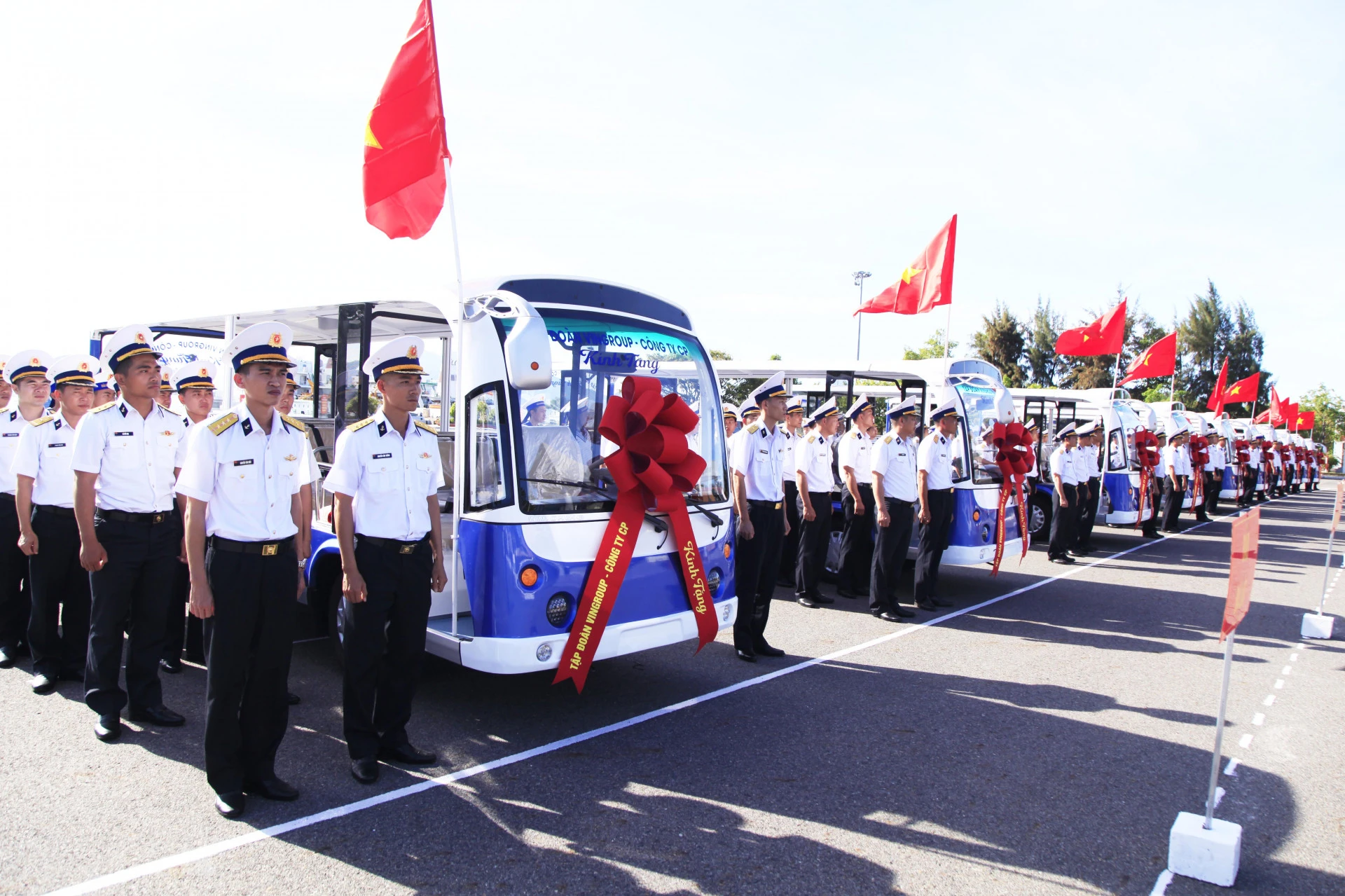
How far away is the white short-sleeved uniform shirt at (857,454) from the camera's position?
8.88m

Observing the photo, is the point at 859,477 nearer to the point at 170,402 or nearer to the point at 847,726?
the point at 847,726

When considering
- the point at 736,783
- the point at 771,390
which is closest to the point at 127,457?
A: the point at 736,783

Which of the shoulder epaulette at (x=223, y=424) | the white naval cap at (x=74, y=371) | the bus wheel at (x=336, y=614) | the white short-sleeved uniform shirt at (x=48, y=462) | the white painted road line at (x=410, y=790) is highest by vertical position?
the white naval cap at (x=74, y=371)

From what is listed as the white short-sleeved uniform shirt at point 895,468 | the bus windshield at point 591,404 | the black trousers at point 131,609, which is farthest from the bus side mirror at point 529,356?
the white short-sleeved uniform shirt at point 895,468

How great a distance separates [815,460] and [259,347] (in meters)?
6.05

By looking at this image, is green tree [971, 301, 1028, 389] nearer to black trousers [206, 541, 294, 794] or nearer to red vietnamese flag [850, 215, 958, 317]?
red vietnamese flag [850, 215, 958, 317]

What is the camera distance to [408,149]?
5.28 metres

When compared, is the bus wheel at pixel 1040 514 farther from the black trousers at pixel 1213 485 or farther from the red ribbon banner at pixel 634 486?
the red ribbon banner at pixel 634 486

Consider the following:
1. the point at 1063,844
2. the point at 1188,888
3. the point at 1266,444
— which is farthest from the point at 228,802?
the point at 1266,444

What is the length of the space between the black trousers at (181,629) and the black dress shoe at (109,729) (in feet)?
2.81

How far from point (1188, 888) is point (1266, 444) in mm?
29968

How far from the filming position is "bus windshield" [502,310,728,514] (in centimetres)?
461

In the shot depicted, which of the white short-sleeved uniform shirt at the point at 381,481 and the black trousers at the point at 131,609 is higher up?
the white short-sleeved uniform shirt at the point at 381,481

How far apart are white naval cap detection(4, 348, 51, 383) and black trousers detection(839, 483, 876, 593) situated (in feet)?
23.4
